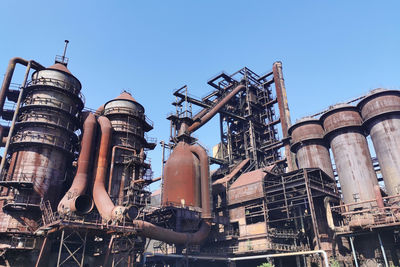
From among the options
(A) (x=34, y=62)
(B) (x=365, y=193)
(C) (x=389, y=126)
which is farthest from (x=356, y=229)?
(A) (x=34, y=62)

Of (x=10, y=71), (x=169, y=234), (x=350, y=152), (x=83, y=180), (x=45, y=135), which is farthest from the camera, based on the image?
(x=350, y=152)

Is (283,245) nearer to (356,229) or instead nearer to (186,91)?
(356,229)

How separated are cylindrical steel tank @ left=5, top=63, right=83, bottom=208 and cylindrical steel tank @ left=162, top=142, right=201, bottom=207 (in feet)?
36.4

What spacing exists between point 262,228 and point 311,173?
8864mm

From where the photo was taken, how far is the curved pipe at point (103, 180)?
2426cm

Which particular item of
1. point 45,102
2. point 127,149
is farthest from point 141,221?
point 45,102

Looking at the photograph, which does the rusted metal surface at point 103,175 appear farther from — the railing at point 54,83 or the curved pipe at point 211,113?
the curved pipe at point 211,113

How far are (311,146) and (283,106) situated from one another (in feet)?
35.8

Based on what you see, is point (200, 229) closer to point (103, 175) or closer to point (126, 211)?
point (126, 211)

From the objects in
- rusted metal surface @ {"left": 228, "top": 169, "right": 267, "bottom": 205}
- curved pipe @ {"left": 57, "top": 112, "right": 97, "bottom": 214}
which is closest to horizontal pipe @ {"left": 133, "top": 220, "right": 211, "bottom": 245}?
curved pipe @ {"left": 57, "top": 112, "right": 97, "bottom": 214}

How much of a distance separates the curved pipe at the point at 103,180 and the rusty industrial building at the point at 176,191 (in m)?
0.12

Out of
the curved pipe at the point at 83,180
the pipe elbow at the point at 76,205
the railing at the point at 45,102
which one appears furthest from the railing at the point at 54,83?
the pipe elbow at the point at 76,205

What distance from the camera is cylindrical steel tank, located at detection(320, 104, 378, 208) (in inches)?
1278

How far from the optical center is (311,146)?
38875 millimetres
